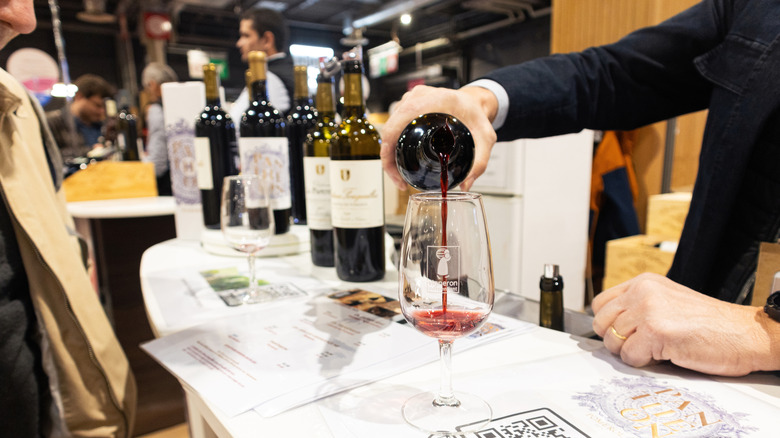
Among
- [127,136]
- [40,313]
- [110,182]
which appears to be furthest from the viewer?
[127,136]

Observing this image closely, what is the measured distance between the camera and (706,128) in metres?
1.01

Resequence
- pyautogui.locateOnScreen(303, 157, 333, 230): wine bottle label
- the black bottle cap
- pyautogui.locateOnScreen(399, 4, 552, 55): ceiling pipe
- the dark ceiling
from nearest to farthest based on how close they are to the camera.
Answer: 1. the black bottle cap
2. pyautogui.locateOnScreen(303, 157, 333, 230): wine bottle label
3. the dark ceiling
4. pyautogui.locateOnScreen(399, 4, 552, 55): ceiling pipe

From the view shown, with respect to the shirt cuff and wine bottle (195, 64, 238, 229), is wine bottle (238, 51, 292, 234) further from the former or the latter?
the shirt cuff

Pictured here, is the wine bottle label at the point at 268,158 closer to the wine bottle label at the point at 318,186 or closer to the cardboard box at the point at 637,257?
the wine bottle label at the point at 318,186

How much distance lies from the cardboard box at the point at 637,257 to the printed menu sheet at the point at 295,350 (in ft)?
5.85

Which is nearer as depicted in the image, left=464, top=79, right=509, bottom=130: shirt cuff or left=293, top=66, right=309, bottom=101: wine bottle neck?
left=464, top=79, right=509, bottom=130: shirt cuff

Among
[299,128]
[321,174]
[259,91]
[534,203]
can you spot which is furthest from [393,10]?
[321,174]

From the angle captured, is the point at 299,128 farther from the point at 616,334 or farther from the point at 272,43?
the point at 272,43

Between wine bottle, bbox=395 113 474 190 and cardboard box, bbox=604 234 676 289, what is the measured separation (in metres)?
1.96

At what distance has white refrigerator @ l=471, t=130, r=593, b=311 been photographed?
2.51 m

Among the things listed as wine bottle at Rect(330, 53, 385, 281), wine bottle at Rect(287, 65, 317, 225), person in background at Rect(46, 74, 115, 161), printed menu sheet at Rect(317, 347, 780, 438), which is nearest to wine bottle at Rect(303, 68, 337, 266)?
wine bottle at Rect(330, 53, 385, 281)

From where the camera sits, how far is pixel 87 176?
2.13 m

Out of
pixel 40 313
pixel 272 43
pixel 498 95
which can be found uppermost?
pixel 272 43

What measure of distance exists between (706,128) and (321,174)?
87 centimetres
